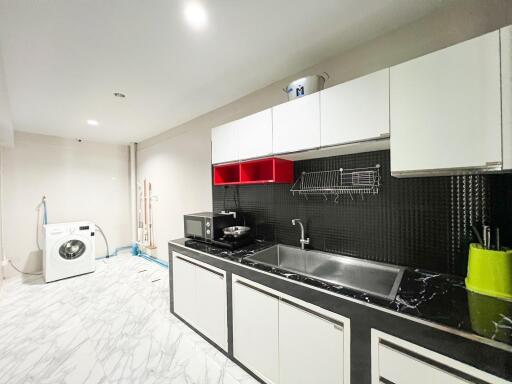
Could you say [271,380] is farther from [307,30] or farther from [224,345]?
[307,30]

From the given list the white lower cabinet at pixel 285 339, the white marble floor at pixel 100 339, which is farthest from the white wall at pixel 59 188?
the white lower cabinet at pixel 285 339

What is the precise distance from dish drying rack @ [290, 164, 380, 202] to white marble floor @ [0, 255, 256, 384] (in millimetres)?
1642

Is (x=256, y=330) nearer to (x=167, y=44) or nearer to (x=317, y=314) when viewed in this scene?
(x=317, y=314)

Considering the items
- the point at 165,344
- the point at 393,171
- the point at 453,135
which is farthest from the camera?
the point at 165,344

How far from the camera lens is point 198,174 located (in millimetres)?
3398

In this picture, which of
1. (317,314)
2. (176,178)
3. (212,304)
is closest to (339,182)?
(317,314)

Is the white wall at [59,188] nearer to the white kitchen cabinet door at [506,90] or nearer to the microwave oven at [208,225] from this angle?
the microwave oven at [208,225]

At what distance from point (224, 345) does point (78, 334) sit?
1.63 metres

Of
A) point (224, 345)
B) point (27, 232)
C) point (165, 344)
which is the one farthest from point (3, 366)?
point (27, 232)

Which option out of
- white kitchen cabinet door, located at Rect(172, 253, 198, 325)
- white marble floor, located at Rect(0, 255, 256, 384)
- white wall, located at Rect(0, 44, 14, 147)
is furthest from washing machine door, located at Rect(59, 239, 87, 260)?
white kitchen cabinet door, located at Rect(172, 253, 198, 325)

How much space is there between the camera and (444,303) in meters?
1.09

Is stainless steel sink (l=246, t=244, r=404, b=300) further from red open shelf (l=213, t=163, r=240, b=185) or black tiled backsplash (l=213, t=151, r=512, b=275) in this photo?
red open shelf (l=213, t=163, r=240, b=185)

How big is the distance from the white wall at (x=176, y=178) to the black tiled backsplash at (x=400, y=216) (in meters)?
1.44

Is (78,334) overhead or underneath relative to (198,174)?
underneath
